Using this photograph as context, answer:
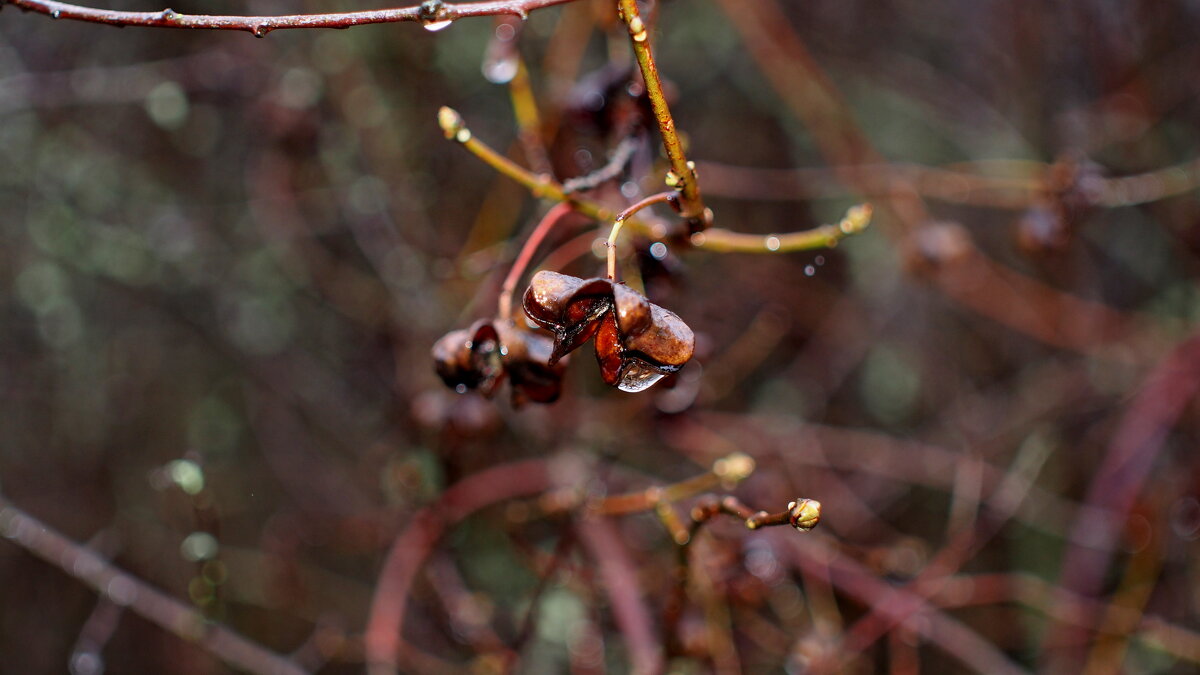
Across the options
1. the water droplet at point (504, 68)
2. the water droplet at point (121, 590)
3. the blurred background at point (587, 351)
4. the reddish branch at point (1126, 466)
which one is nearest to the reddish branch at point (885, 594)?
the blurred background at point (587, 351)

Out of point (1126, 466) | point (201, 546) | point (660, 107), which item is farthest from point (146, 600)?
point (1126, 466)

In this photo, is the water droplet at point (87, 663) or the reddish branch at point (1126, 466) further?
the reddish branch at point (1126, 466)

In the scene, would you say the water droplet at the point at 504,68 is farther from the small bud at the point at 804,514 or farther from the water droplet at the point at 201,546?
the water droplet at the point at 201,546

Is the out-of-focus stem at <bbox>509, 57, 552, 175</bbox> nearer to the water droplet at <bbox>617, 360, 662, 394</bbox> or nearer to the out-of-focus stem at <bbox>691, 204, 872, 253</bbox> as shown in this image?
the out-of-focus stem at <bbox>691, 204, 872, 253</bbox>

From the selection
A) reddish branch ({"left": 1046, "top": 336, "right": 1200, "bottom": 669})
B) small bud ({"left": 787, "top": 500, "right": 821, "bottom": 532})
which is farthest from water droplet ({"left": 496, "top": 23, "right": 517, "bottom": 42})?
reddish branch ({"left": 1046, "top": 336, "right": 1200, "bottom": 669})

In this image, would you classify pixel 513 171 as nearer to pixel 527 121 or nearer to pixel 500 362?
pixel 500 362

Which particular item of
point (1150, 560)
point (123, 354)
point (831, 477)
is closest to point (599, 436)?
point (831, 477)
